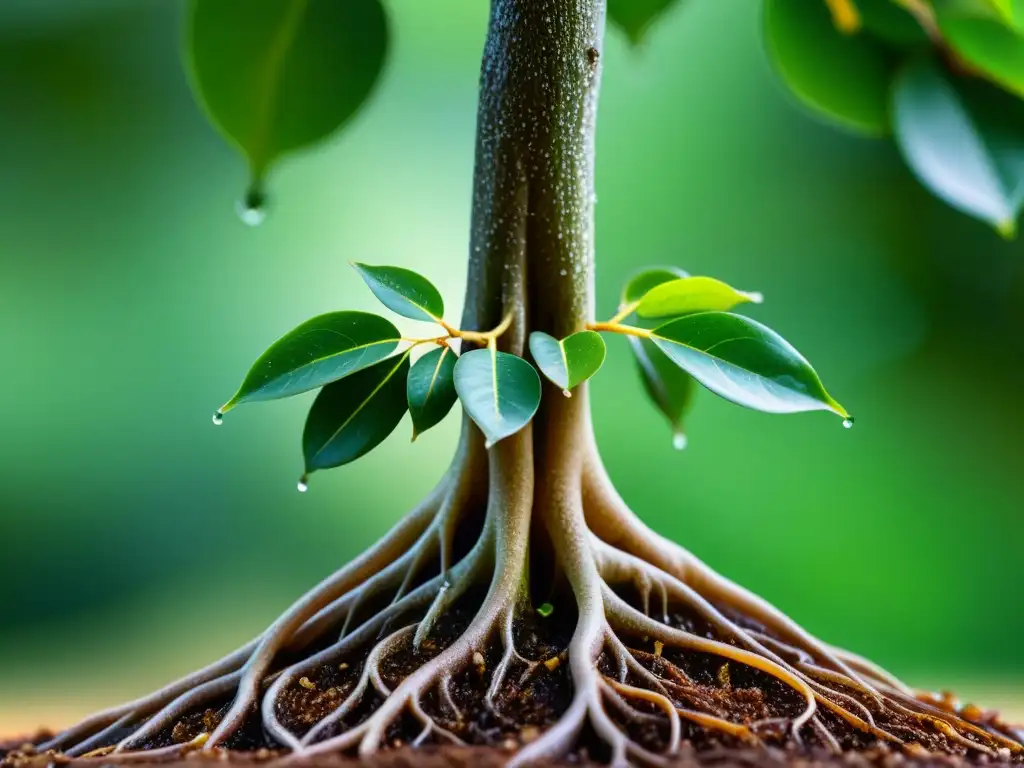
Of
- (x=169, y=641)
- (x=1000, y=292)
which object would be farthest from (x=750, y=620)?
(x=1000, y=292)

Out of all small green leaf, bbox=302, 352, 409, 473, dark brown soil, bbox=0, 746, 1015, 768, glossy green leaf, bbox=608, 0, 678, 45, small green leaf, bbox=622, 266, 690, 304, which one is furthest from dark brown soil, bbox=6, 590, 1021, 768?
glossy green leaf, bbox=608, 0, 678, 45

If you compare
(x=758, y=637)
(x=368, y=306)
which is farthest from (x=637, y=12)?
(x=368, y=306)

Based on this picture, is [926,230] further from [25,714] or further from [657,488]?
[25,714]

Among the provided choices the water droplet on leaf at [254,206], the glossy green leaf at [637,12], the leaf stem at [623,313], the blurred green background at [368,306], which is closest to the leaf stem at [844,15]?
the glossy green leaf at [637,12]

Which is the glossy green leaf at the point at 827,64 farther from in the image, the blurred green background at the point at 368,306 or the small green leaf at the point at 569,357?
the blurred green background at the point at 368,306

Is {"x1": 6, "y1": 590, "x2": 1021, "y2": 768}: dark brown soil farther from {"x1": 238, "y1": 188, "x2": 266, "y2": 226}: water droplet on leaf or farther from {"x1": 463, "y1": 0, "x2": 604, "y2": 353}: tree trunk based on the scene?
{"x1": 238, "y1": 188, "x2": 266, "y2": 226}: water droplet on leaf

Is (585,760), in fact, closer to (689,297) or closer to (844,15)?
(689,297)
